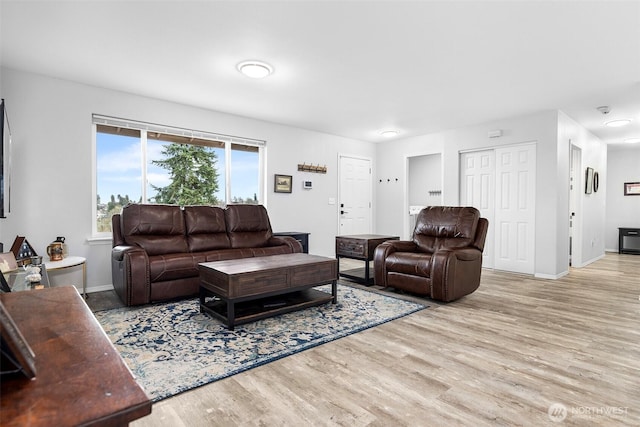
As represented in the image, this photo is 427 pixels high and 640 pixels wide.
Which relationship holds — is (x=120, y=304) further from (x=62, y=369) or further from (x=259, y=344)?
(x=62, y=369)

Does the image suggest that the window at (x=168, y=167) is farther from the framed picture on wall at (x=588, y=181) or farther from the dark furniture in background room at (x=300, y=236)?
the framed picture on wall at (x=588, y=181)

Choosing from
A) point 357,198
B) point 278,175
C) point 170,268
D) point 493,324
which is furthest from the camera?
point 357,198

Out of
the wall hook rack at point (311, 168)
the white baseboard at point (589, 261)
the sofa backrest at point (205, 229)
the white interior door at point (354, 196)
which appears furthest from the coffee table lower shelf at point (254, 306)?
the white baseboard at point (589, 261)

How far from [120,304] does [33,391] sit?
140 inches

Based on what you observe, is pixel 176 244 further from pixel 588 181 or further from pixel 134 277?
pixel 588 181

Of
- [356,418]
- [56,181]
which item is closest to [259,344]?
[356,418]

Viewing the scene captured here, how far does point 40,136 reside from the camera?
3.88 meters

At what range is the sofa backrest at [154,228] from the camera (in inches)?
157

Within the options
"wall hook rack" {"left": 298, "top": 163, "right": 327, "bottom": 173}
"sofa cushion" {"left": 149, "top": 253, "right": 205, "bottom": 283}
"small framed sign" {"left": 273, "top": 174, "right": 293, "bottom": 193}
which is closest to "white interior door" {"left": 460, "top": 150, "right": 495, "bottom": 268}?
"wall hook rack" {"left": 298, "top": 163, "right": 327, "bottom": 173}

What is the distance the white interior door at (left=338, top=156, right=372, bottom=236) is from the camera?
7.11m

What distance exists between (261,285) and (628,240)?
9.09 metres

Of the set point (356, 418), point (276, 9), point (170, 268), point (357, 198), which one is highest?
point (276, 9)

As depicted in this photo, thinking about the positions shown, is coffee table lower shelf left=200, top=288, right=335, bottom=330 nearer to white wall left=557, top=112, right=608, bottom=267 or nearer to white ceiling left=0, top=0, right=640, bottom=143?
white ceiling left=0, top=0, right=640, bottom=143

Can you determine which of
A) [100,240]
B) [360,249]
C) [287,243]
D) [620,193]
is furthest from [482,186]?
[100,240]
